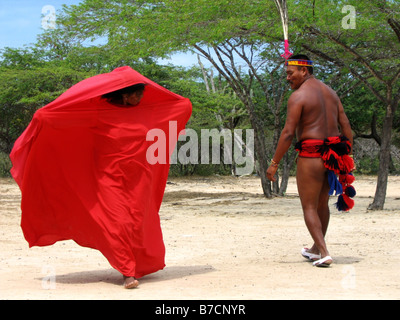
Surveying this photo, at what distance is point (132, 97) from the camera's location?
562 centimetres

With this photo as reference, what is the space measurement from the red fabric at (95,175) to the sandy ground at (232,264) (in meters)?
0.38

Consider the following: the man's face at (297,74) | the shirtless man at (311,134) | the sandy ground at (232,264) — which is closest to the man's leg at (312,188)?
the shirtless man at (311,134)

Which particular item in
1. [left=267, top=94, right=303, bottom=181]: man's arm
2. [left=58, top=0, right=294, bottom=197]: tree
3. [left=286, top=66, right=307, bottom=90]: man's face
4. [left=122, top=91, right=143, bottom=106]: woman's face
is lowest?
[left=267, top=94, right=303, bottom=181]: man's arm

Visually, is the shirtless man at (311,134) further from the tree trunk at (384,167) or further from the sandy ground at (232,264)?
the tree trunk at (384,167)

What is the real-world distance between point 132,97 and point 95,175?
0.78 metres

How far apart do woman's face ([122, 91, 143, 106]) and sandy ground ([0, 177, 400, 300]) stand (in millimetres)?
1612

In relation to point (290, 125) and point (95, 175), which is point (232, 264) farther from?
point (95, 175)

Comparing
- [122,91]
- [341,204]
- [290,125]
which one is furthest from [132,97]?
[341,204]

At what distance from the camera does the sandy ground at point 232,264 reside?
4.84 metres

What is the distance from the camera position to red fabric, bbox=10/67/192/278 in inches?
211

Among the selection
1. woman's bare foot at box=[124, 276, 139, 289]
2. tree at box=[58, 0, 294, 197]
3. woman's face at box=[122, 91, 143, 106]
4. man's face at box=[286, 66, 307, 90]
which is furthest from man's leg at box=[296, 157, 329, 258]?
tree at box=[58, 0, 294, 197]

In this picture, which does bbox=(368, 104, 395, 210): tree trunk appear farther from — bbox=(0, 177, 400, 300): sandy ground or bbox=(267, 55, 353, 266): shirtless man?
bbox=(267, 55, 353, 266): shirtless man

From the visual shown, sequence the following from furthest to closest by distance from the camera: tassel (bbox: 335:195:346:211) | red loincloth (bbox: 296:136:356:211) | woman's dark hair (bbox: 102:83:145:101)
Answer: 1. tassel (bbox: 335:195:346:211)
2. red loincloth (bbox: 296:136:356:211)
3. woman's dark hair (bbox: 102:83:145:101)

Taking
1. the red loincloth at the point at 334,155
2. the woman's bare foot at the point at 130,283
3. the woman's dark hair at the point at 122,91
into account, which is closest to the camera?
the woman's bare foot at the point at 130,283
